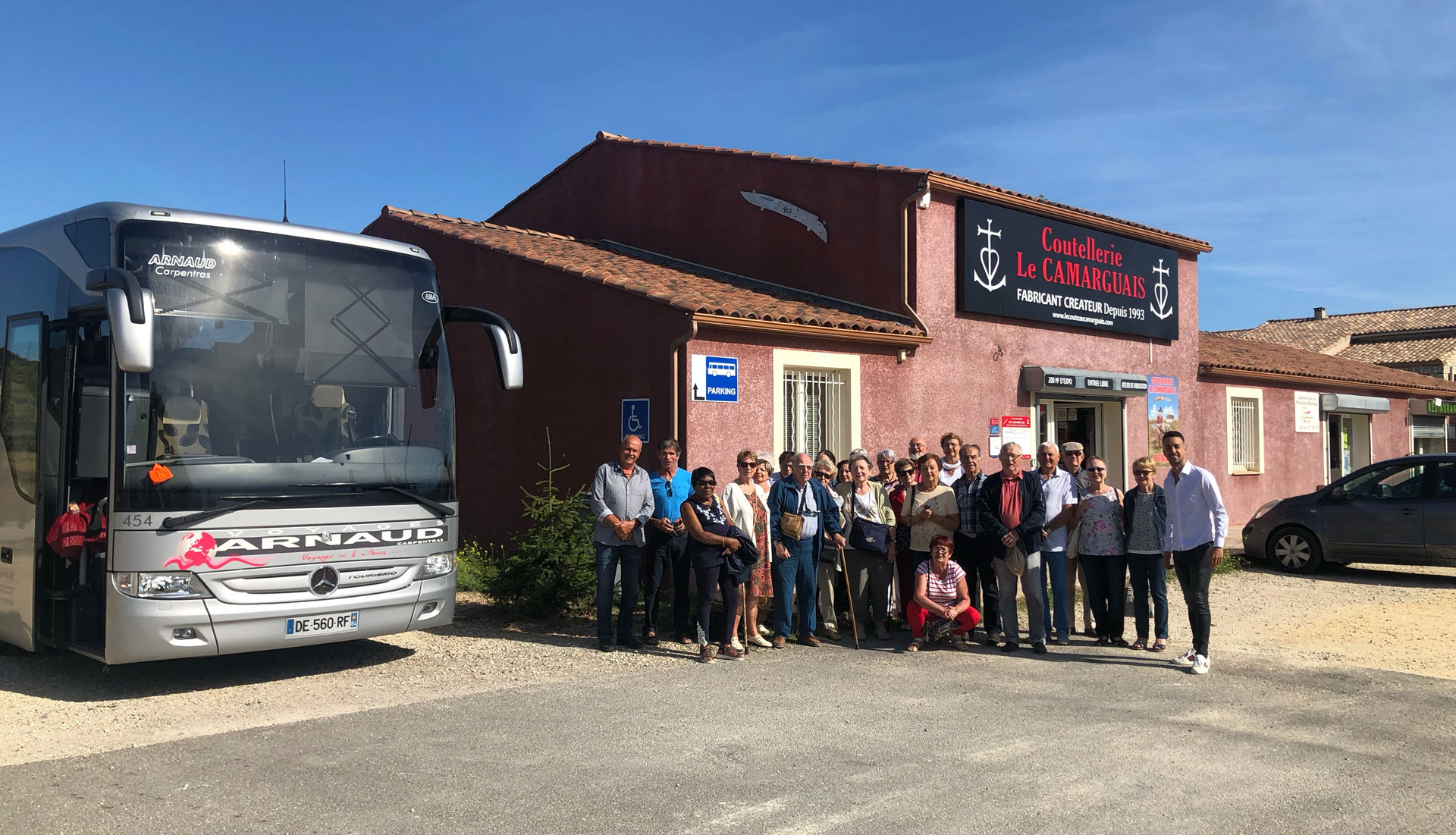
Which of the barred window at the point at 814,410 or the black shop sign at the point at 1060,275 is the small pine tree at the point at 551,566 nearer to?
the barred window at the point at 814,410

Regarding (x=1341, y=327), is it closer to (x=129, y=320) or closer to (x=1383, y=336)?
(x=1383, y=336)

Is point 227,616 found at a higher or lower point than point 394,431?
lower

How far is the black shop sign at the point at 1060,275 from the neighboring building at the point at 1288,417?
189cm

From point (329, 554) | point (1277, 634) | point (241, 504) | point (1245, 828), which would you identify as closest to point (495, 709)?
point (329, 554)

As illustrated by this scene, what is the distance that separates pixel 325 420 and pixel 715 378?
4.74 m

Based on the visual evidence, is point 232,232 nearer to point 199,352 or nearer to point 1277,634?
point 199,352

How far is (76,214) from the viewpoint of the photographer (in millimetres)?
6941

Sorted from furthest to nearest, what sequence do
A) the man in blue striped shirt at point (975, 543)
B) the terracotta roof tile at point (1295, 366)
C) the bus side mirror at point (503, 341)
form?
1. the terracotta roof tile at point (1295, 366)
2. the man in blue striped shirt at point (975, 543)
3. the bus side mirror at point (503, 341)

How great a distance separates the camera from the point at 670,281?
13062 mm

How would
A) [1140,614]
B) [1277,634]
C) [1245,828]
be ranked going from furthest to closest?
1. [1277,634]
2. [1140,614]
3. [1245,828]

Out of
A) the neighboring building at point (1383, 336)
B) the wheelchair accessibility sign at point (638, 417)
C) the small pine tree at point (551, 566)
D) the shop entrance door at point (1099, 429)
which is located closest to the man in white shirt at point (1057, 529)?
the small pine tree at point (551, 566)

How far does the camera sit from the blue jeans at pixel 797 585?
8672 millimetres

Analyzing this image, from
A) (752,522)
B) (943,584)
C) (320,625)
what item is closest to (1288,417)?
(943,584)

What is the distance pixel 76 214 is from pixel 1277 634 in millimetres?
9577
